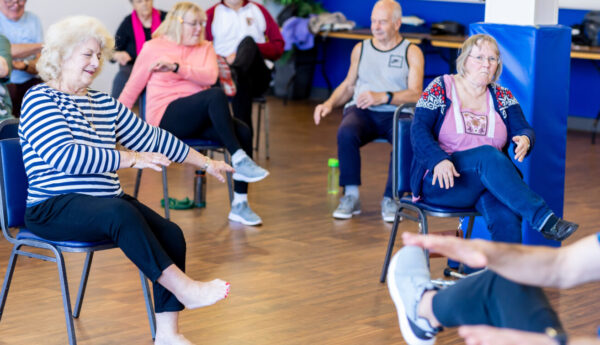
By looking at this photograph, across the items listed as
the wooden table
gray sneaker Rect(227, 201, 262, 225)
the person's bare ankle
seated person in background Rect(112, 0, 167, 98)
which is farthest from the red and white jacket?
the person's bare ankle

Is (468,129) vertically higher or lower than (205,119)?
higher

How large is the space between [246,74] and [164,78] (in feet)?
4.31

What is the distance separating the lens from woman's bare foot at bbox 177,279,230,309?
300cm

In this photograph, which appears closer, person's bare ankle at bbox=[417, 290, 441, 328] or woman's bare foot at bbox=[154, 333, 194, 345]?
person's bare ankle at bbox=[417, 290, 441, 328]

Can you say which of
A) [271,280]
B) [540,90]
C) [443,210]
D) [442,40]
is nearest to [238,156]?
[271,280]

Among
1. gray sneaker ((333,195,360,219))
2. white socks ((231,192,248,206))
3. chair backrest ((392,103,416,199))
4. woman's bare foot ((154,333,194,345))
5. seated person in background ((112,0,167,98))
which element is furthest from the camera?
seated person in background ((112,0,167,98))

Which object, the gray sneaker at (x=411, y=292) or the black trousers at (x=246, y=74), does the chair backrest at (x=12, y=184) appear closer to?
the gray sneaker at (x=411, y=292)

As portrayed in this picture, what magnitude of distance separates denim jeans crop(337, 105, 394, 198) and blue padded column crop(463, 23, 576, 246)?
1.15 m

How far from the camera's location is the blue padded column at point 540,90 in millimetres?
4203

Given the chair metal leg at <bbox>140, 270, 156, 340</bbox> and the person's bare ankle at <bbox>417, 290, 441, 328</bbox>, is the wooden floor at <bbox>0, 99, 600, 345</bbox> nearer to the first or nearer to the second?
the chair metal leg at <bbox>140, 270, 156, 340</bbox>

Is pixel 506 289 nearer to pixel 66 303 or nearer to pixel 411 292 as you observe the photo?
pixel 411 292

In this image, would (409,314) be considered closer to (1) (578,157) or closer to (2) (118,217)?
(2) (118,217)

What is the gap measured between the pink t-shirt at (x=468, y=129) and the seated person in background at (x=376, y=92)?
1457 mm

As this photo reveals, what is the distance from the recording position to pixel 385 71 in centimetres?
549
